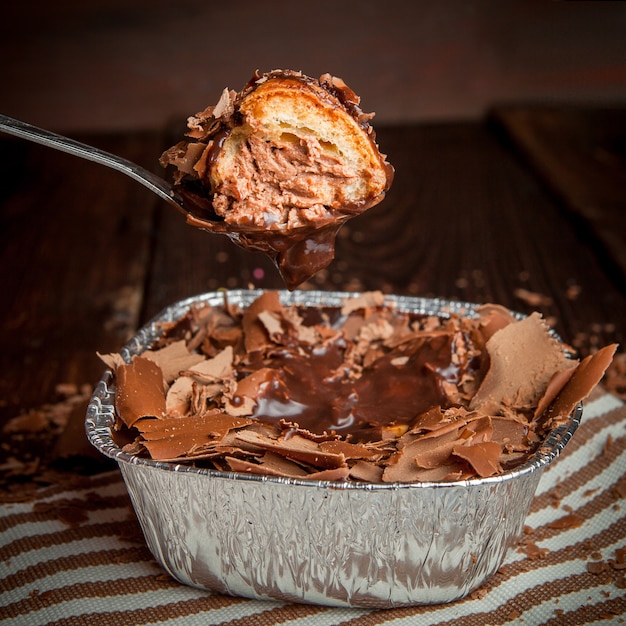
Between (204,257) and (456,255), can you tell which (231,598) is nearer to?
(204,257)

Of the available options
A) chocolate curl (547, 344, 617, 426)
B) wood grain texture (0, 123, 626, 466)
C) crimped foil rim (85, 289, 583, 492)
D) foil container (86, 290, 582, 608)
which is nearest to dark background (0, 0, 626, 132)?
wood grain texture (0, 123, 626, 466)

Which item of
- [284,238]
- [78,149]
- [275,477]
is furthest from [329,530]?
[78,149]

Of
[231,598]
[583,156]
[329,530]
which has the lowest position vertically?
[231,598]

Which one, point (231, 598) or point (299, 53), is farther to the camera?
point (299, 53)

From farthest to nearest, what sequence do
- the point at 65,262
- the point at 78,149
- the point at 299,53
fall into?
the point at 299,53
the point at 65,262
the point at 78,149

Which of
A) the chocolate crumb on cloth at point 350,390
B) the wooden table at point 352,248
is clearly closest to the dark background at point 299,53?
the wooden table at point 352,248

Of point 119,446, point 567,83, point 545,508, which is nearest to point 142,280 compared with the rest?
point 119,446
